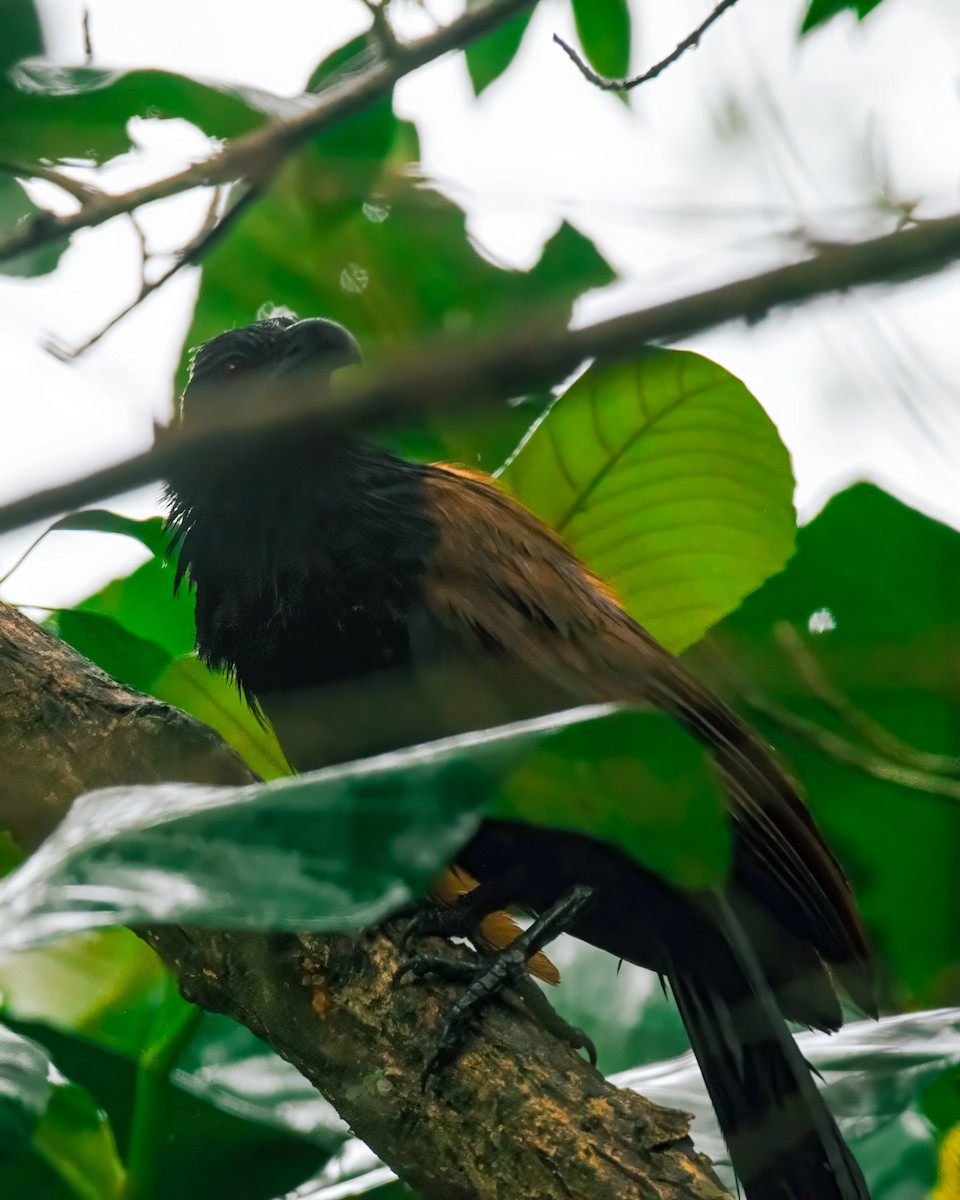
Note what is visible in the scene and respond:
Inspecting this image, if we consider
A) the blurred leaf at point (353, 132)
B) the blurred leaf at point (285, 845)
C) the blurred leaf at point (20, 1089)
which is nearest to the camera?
the blurred leaf at point (285, 845)

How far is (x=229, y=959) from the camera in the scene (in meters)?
1.29

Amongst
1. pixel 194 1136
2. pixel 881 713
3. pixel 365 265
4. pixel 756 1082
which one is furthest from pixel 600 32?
pixel 194 1136

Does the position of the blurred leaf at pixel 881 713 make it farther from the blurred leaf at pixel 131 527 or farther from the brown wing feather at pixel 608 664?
the blurred leaf at pixel 131 527

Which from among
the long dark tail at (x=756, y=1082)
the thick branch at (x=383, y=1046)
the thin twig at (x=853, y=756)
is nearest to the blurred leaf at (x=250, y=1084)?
the thick branch at (x=383, y=1046)

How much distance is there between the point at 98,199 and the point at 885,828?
1.25 m

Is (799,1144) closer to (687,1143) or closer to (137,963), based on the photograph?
(687,1143)

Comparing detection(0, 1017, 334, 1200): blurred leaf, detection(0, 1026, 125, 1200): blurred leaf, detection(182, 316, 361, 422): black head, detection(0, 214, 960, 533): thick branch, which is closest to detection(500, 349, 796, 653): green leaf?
detection(182, 316, 361, 422): black head

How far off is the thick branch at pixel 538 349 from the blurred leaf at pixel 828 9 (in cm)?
126

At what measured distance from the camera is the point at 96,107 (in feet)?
5.10

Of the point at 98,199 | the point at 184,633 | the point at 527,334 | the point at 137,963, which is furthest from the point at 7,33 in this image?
the point at 527,334

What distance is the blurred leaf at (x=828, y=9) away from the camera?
1.46m

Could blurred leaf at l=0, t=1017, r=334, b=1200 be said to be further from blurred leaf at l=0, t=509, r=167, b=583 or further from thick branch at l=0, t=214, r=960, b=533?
thick branch at l=0, t=214, r=960, b=533

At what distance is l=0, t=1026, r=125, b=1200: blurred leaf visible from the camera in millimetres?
1290

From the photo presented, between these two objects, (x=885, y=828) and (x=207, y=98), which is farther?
(x=885, y=828)
